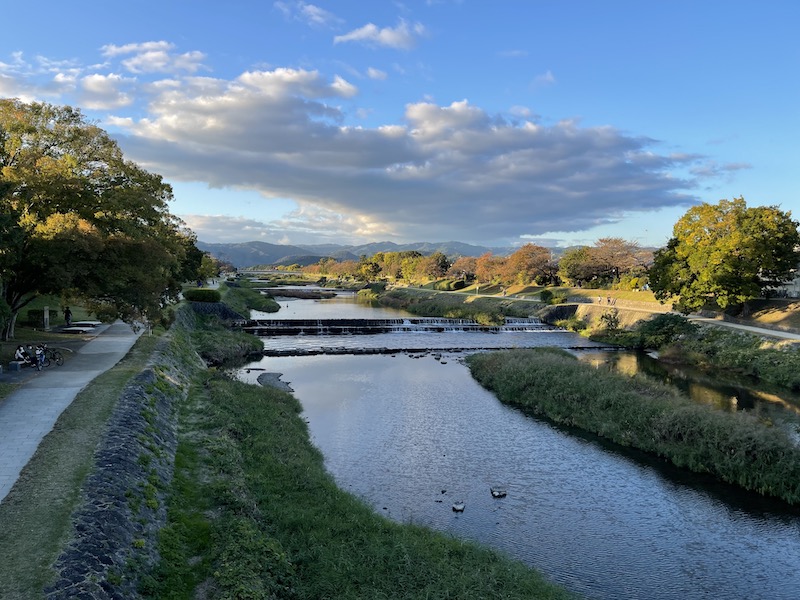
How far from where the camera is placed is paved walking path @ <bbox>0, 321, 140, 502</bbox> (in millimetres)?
10909

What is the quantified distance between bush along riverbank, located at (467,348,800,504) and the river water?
73cm

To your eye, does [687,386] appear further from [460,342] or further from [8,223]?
[8,223]

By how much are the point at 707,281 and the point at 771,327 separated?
5775 mm

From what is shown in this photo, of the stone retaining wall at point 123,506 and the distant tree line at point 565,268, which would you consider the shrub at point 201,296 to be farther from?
the distant tree line at point 565,268

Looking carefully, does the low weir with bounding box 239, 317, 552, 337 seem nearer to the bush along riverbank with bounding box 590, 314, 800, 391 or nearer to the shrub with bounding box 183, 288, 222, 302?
the shrub with bounding box 183, 288, 222, 302

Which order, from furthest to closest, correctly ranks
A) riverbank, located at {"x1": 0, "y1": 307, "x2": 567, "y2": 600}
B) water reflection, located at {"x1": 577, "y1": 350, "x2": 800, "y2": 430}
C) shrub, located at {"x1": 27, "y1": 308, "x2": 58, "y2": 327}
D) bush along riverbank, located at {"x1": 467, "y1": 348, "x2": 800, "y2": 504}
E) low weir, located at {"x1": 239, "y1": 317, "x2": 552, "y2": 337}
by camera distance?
low weir, located at {"x1": 239, "y1": 317, "x2": 552, "y2": 337}
shrub, located at {"x1": 27, "y1": 308, "x2": 58, "y2": 327}
water reflection, located at {"x1": 577, "y1": 350, "x2": 800, "y2": 430}
bush along riverbank, located at {"x1": 467, "y1": 348, "x2": 800, "y2": 504}
riverbank, located at {"x1": 0, "y1": 307, "x2": 567, "y2": 600}

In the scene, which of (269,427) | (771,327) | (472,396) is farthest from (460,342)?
(269,427)

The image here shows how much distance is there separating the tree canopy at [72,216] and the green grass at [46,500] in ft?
25.6

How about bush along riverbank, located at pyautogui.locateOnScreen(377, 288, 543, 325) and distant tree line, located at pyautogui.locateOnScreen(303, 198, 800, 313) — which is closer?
distant tree line, located at pyautogui.locateOnScreen(303, 198, 800, 313)

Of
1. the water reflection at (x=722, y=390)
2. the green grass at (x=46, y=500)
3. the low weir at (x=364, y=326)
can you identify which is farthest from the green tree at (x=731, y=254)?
the green grass at (x=46, y=500)

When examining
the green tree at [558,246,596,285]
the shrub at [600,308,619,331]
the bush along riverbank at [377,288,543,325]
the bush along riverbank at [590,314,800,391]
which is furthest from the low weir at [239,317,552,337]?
the green tree at [558,246,596,285]

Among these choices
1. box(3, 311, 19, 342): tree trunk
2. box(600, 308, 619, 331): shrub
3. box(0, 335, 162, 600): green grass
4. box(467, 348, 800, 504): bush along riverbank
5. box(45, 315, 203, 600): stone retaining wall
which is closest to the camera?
box(0, 335, 162, 600): green grass

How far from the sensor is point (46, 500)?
896 cm

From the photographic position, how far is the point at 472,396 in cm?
2636
